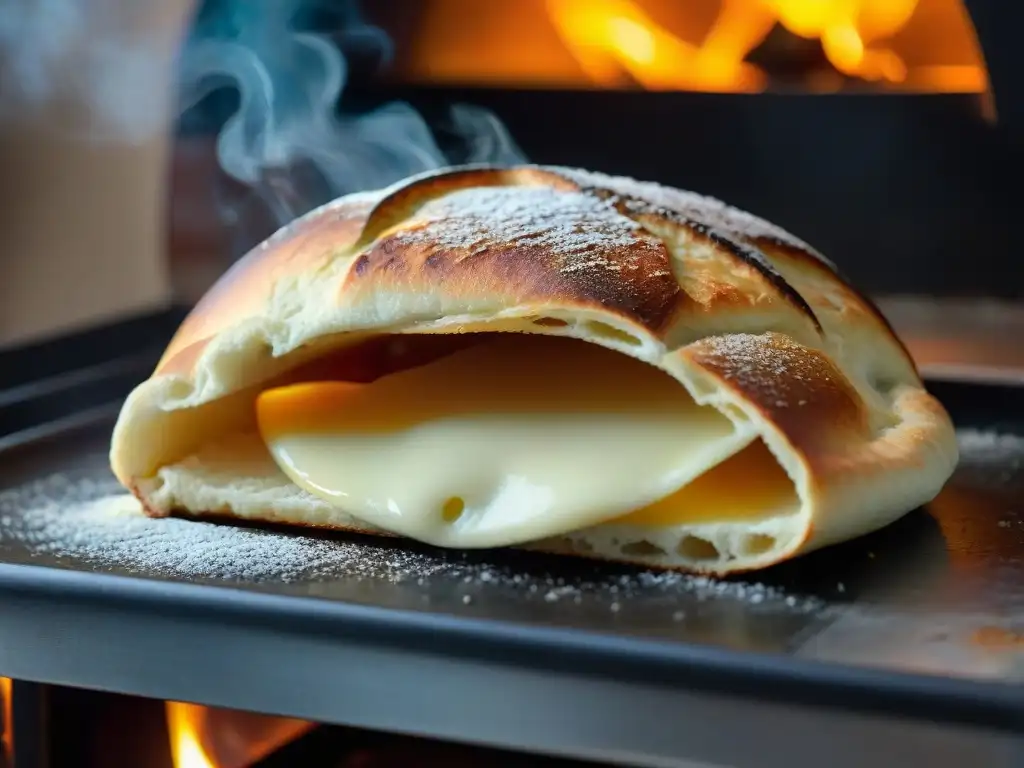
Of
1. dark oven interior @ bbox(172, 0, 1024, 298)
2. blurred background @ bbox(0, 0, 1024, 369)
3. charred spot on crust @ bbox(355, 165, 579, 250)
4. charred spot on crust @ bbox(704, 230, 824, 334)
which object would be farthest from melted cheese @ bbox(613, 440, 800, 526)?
dark oven interior @ bbox(172, 0, 1024, 298)

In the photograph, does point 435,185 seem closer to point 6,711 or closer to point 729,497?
point 729,497

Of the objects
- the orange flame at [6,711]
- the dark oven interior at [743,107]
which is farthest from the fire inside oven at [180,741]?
the dark oven interior at [743,107]

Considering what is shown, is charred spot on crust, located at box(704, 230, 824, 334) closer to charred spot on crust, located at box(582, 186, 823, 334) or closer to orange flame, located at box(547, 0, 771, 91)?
charred spot on crust, located at box(582, 186, 823, 334)

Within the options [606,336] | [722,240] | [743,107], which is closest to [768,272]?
[722,240]

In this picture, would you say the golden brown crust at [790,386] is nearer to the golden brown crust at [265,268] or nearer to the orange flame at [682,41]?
the golden brown crust at [265,268]

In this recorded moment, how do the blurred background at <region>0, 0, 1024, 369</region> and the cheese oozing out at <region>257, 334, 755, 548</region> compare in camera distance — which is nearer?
the cheese oozing out at <region>257, 334, 755, 548</region>

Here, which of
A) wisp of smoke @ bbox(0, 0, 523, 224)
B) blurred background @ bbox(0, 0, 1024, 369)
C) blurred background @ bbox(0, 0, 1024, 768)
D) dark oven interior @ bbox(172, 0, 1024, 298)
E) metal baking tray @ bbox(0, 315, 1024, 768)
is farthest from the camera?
dark oven interior @ bbox(172, 0, 1024, 298)

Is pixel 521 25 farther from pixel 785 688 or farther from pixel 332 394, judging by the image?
pixel 785 688
